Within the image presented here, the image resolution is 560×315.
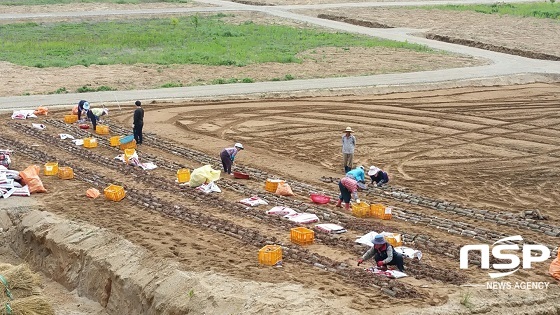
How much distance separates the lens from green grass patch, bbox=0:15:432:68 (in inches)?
1647

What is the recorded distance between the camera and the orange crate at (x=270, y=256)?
641 inches

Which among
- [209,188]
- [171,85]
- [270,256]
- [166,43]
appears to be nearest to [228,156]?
[209,188]

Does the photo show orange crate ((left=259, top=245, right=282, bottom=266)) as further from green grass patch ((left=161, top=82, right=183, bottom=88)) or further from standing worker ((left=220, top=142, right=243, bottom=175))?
green grass patch ((left=161, top=82, right=183, bottom=88))

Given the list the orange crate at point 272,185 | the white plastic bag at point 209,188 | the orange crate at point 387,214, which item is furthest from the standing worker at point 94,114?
the orange crate at point 387,214

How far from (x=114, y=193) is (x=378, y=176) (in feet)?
21.5

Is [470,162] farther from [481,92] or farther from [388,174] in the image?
[481,92]

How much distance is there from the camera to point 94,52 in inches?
1774

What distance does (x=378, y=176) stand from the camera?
2248cm

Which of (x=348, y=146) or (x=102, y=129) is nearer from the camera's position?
(x=348, y=146)

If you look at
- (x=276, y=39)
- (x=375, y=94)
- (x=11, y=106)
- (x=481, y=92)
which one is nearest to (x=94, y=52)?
(x=276, y=39)

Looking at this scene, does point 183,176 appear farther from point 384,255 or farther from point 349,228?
point 384,255

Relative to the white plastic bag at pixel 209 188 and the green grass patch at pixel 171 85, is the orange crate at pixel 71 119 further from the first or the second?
the white plastic bag at pixel 209 188

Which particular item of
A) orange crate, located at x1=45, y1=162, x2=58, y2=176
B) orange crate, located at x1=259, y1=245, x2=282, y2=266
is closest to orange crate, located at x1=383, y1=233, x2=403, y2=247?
orange crate, located at x1=259, y1=245, x2=282, y2=266

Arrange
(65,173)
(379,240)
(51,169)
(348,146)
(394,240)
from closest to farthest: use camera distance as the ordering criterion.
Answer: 1. (379,240)
2. (394,240)
3. (65,173)
4. (51,169)
5. (348,146)
